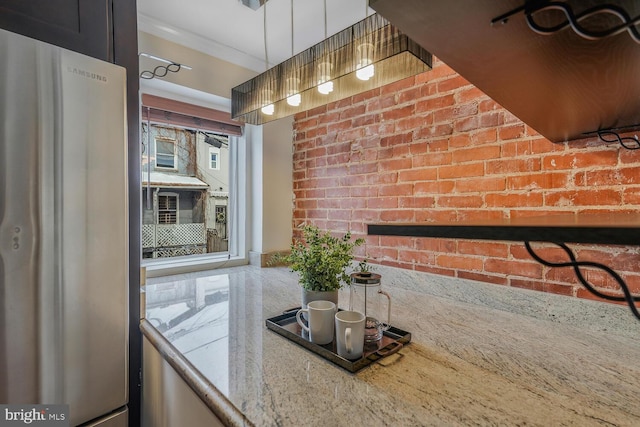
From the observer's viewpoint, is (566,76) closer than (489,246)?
Yes

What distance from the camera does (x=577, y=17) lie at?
0.38 metres

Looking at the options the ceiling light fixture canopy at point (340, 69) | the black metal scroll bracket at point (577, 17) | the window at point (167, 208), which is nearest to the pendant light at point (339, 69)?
the ceiling light fixture canopy at point (340, 69)

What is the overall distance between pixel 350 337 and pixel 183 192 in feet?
5.20

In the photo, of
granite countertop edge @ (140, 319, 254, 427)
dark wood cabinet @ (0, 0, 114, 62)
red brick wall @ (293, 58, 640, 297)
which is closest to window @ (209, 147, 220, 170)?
red brick wall @ (293, 58, 640, 297)

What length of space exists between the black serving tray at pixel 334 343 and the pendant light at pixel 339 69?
2.76 feet

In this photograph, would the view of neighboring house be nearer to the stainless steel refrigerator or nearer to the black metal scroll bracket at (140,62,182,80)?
the black metal scroll bracket at (140,62,182,80)

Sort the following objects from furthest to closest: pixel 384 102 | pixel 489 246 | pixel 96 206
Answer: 1. pixel 384 102
2. pixel 489 246
3. pixel 96 206

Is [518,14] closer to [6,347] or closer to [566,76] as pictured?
[566,76]

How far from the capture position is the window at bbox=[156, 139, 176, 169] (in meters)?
1.82

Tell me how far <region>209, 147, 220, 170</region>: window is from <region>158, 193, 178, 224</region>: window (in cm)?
33

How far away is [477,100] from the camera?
126 cm

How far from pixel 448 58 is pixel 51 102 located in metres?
1.05

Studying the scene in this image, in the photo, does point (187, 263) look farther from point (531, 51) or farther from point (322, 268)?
point (531, 51)

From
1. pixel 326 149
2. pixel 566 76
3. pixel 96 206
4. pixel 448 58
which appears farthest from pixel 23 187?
pixel 326 149
